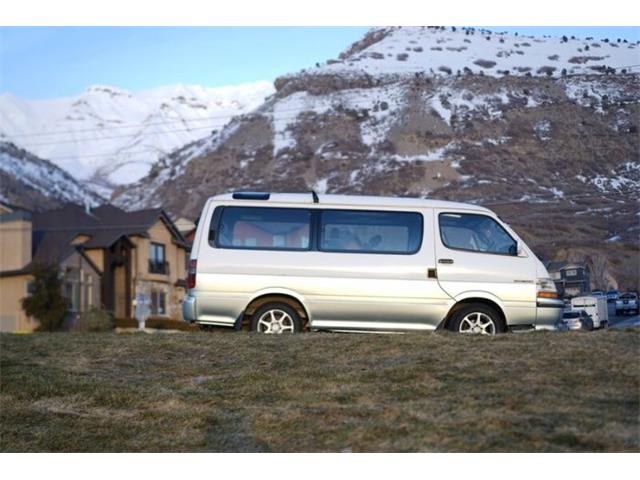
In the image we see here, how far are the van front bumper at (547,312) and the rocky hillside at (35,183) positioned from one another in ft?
248

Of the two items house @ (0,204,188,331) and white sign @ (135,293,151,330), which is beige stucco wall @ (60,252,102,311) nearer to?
house @ (0,204,188,331)

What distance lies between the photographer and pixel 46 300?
1636 inches

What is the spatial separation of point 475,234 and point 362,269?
63.7 inches

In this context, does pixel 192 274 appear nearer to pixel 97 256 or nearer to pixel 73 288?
pixel 73 288

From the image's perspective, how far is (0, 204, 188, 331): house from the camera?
4447 centimetres

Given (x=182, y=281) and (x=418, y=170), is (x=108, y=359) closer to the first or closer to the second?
(x=418, y=170)

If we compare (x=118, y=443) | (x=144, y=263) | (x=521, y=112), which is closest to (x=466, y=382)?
(x=118, y=443)

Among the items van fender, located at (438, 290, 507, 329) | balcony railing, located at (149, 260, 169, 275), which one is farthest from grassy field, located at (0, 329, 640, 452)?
balcony railing, located at (149, 260, 169, 275)

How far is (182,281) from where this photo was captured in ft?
170

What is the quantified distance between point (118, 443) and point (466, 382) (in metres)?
3.36

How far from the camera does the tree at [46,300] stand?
1634 inches

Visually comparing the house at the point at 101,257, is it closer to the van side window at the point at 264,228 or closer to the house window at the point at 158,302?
the house window at the point at 158,302

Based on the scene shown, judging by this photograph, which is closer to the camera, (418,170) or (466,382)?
(466,382)

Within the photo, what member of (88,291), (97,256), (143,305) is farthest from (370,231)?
(97,256)
